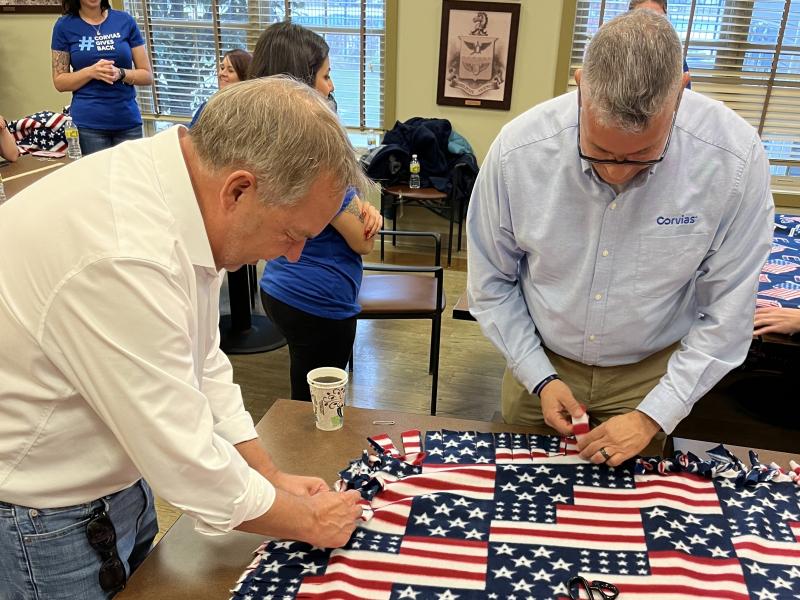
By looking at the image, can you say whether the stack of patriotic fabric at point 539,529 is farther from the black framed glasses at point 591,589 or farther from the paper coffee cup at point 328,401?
the paper coffee cup at point 328,401

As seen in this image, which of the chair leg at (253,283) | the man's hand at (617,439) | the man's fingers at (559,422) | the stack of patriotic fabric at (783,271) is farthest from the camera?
the chair leg at (253,283)

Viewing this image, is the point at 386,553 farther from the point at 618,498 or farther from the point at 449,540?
the point at 618,498

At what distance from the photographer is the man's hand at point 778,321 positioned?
6.89ft

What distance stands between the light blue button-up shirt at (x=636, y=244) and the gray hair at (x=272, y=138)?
2.17ft

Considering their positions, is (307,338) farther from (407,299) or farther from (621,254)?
(621,254)

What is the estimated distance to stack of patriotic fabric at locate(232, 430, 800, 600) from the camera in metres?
1.10

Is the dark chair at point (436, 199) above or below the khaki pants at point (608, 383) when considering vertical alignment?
below

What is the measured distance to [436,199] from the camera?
515 cm

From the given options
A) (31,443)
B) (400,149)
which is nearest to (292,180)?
(31,443)

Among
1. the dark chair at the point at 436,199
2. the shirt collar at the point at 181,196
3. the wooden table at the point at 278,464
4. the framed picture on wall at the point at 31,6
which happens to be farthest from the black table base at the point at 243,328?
the framed picture on wall at the point at 31,6

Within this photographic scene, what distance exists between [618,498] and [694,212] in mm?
619

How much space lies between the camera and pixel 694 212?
1.45 m

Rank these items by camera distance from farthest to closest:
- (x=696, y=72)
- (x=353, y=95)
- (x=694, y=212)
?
(x=353, y=95) → (x=696, y=72) → (x=694, y=212)

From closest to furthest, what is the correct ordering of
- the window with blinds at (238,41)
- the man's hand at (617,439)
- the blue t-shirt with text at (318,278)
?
the man's hand at (617,439) → the blue t-shirt with text at (318,278) → the window with blinds at (238,41)
